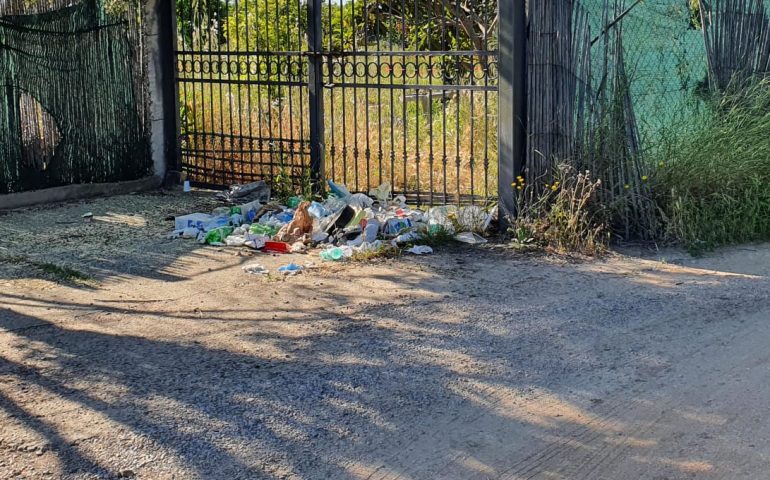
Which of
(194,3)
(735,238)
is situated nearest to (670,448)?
(735,238)

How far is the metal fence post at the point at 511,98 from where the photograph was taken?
800 centimetres

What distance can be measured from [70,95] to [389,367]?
661cm

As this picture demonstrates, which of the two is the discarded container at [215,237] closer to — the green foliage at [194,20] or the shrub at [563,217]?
the shrub at [563,217]

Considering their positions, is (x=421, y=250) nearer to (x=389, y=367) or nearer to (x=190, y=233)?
(x=190, y=233)

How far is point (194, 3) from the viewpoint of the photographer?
36.5ft

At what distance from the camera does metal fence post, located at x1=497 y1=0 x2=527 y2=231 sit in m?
8.00

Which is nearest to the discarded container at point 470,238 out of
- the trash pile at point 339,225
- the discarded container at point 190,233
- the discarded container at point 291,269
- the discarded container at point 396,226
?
the trash pile at point 339,225

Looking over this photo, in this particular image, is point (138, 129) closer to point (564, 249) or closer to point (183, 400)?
point (564, 249)

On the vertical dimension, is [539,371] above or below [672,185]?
below

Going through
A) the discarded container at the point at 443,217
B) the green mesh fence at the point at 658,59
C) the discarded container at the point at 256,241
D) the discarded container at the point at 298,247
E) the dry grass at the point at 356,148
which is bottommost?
the discarded container at the point at 298,247

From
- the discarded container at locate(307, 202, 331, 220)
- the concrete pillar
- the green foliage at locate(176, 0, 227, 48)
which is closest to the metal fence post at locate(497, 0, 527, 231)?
the discarded container at locate(307, 202, 331, 220)

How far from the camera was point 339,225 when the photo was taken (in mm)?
8367

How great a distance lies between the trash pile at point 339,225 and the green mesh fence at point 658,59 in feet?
5.50

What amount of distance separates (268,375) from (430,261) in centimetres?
281
